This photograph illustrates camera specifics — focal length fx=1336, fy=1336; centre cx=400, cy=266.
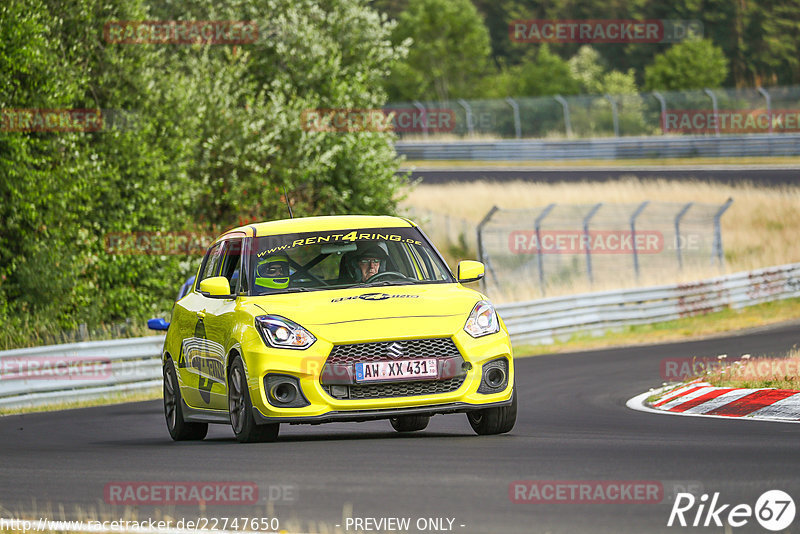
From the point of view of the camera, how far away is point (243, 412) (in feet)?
31.2

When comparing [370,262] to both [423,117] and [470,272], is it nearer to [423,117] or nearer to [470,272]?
[470,272]

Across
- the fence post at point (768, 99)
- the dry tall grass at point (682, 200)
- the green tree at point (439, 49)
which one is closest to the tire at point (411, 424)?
the dry tall grass at point (682, 200)

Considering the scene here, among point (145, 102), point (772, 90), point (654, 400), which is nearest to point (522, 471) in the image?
point (654, 400)

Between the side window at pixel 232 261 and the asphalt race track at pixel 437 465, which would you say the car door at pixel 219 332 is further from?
the asphalt race track at pixel 437 465

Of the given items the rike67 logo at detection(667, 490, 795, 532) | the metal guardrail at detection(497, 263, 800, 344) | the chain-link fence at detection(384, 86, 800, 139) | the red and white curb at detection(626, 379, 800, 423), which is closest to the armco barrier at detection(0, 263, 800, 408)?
the metal guardrail at detection(497, 263, 800, 344)

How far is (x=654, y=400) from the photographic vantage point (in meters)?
13.2

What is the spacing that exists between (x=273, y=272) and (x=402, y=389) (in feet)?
5.22

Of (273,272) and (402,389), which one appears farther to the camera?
(273,272)

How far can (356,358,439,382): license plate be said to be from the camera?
29.8 feet

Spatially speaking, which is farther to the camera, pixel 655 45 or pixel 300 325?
pixel 655 45

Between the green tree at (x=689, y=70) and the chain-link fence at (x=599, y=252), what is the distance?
27.7 m

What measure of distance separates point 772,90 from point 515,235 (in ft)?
56.3

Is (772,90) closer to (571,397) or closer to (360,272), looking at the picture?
(571,397)

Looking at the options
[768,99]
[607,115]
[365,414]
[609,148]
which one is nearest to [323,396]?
[365,414]
